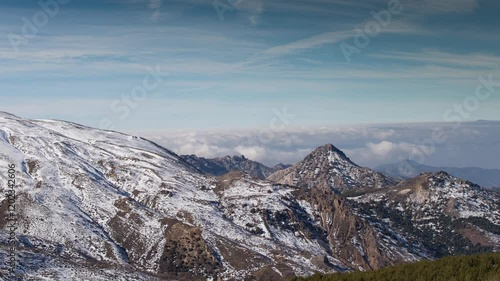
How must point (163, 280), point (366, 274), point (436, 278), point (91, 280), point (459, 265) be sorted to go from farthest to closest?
point (163, 280) < point (91, 280) < point (366, 274) < point (459, 265) < point (436, 278)

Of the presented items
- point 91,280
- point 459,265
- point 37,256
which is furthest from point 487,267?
point 37,256

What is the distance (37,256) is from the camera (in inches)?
6703

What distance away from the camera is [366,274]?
328 ft

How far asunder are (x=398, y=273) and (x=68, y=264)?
404 ft

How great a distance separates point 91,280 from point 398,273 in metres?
Result: 105

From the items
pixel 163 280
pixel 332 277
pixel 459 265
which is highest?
pixel 459 265

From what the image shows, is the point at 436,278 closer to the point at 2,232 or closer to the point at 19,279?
the point at 19,279

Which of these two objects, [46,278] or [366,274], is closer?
[366,274]

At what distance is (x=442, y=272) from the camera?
291 ft

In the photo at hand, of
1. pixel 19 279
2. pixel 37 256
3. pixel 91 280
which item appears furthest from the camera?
pixel 37 256

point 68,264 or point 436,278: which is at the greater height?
point 436,278

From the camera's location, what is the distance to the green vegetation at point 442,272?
82.7 meters

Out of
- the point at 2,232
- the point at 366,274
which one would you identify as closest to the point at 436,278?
the point at 366,274

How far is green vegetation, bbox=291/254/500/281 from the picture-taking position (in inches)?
3257
